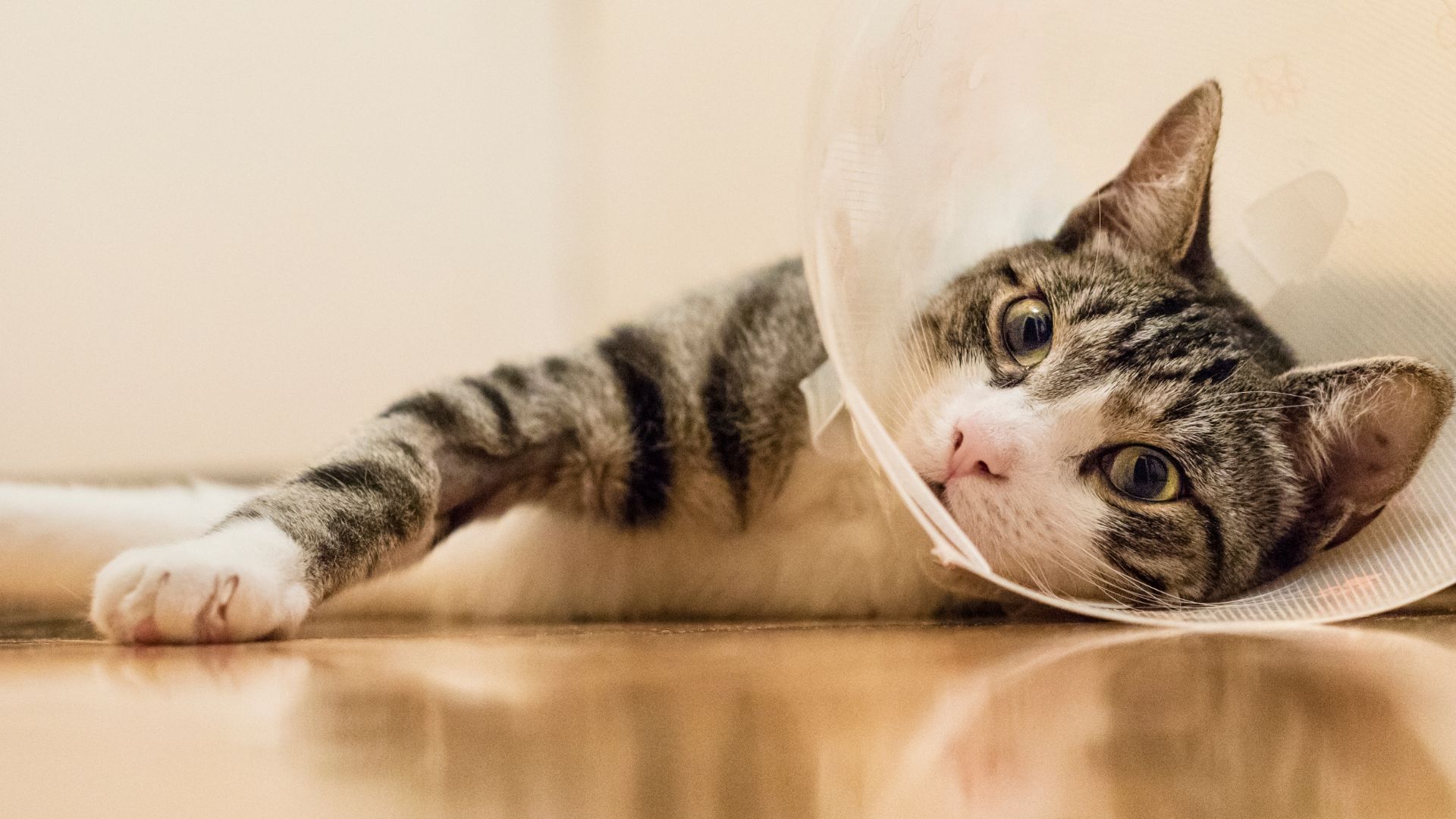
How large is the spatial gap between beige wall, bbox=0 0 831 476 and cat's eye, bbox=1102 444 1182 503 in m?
1.35

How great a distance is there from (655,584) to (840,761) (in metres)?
0.83

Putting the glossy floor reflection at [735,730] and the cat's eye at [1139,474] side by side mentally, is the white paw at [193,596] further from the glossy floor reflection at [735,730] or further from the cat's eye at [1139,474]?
the cat's eye at [1139,474]

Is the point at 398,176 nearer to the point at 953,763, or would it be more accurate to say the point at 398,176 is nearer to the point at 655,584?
the point at 655,584

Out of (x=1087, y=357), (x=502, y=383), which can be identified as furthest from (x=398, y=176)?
(x=1087, y=357)

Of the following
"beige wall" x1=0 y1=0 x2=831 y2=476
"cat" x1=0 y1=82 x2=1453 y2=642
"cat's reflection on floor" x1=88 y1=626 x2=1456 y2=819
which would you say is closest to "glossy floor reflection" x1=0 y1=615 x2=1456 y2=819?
"cat's reflection on floor" x1=88 y1=626 x2=1456 y2=819

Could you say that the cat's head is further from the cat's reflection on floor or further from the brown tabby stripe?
the brown tabby stripe

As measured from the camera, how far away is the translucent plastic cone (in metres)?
1.09

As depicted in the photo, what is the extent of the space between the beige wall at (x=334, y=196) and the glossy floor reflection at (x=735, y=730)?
160cm

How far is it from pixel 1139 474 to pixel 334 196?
2.06 m

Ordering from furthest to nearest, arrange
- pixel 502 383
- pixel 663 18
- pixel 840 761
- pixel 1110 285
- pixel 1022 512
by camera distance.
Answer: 1. pixel 663 18
2. pixel 502 383
3. pixel 1110 285
4. pixel 1022 512
5. pixel 840 761

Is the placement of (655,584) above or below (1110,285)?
below

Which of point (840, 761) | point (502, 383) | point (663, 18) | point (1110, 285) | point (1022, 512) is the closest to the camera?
point (840, 761)

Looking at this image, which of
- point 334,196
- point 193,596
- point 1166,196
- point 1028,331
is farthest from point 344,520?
point 334,196

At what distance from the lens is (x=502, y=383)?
1.38 metres
